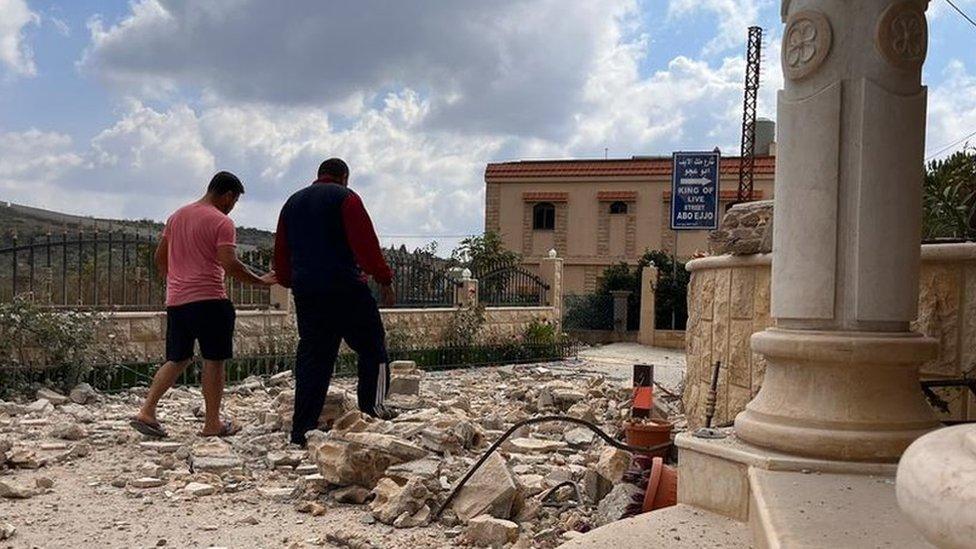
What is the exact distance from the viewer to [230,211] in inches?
231

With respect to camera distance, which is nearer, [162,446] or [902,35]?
[902,35]

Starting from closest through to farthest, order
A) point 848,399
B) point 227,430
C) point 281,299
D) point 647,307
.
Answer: point 848,399
point 227,430
point 281,299
point 647,307

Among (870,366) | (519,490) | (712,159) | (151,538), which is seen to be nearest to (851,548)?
(870,366)

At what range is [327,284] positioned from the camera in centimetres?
520

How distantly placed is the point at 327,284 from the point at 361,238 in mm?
343

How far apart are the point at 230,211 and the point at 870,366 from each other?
13.9 feet

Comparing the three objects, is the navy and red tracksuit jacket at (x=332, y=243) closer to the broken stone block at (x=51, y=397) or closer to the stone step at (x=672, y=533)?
the stone step at (x=672, y=533)

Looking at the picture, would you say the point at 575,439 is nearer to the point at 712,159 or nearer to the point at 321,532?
the point at 321,532

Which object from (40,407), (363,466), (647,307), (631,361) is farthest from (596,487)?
(647,307)

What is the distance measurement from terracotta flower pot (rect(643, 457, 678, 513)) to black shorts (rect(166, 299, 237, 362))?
3009mm

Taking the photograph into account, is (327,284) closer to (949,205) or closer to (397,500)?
(397,500)

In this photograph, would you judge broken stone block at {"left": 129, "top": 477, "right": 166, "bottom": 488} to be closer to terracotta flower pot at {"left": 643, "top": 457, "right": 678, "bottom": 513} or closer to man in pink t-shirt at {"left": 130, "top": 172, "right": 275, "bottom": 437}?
man in pink t-shirt at {"left": 130, "top": 172, "right": 275, "bottom": 437}

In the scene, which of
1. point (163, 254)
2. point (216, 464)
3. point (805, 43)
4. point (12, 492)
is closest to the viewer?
point (805, 43)

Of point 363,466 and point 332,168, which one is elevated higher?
point 332,168
